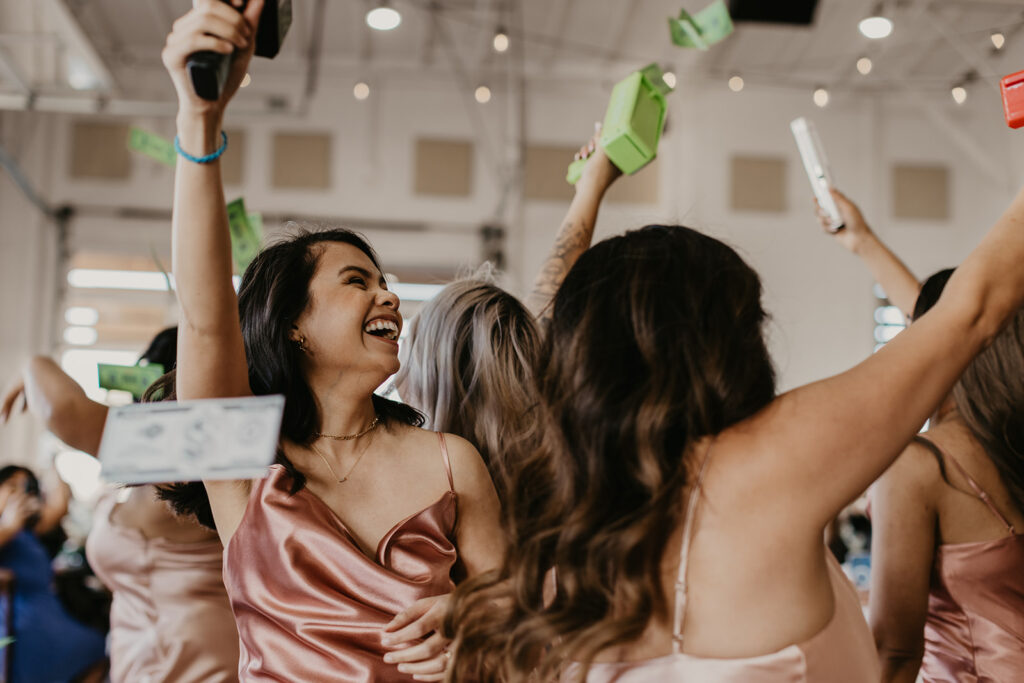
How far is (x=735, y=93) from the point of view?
991 cm

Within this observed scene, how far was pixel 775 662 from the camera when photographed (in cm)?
110

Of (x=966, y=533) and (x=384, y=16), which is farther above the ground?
(x=384, y=16)

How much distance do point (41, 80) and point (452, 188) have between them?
3.83 m

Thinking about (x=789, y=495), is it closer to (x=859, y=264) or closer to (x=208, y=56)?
(x=208, y=56)

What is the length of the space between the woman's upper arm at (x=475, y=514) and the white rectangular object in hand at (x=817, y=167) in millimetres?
1073

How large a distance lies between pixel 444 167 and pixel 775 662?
29.1 ft

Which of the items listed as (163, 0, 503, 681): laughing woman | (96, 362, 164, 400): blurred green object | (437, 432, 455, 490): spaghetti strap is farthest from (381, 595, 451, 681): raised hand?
(96, 362, 164, 400): blurred green object

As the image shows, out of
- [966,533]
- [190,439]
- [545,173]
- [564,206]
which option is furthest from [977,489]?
[545,173]

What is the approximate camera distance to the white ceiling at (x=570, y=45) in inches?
326

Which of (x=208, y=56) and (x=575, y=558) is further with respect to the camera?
(x=575, y=558)

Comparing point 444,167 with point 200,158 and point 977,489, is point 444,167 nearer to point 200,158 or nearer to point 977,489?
point 977,489

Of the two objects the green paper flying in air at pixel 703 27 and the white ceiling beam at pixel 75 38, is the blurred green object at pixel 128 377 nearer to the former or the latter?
the green paper flying in air at pixel 703 27

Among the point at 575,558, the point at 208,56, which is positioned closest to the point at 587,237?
the point at 575,558

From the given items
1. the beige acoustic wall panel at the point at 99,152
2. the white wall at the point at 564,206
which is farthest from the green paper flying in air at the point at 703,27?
the beige acoustic wall panel at the point at 99,152
